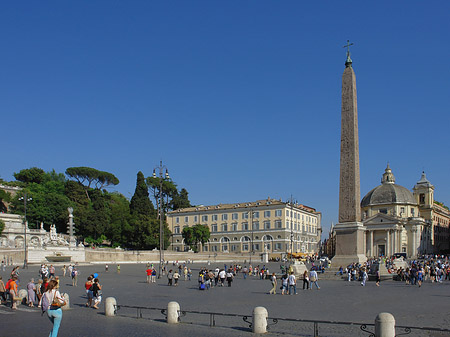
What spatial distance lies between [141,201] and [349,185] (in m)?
44.2

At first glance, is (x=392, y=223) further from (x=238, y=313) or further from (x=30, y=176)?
(x=238, y=313)

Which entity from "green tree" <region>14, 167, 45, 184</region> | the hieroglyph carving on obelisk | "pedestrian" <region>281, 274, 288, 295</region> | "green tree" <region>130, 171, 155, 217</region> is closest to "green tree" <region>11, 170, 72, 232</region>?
"green tree" <region>130, 171, 155, 217</region>

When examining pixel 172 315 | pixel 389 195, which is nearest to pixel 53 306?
pixel 172 315

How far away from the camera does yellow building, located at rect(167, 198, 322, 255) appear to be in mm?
72000

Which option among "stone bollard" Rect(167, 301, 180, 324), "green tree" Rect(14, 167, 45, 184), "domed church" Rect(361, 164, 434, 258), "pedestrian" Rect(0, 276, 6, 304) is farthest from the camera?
"green tree" Rect(14, 167, 45, 184)

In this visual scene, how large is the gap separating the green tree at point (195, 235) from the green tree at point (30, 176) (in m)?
25.5

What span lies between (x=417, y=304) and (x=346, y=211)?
11640mm

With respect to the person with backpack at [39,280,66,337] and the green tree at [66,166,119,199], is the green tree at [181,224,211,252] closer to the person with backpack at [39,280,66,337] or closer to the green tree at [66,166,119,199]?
the green tree at [66,166,119,199]

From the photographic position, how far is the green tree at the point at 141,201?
65875 mm

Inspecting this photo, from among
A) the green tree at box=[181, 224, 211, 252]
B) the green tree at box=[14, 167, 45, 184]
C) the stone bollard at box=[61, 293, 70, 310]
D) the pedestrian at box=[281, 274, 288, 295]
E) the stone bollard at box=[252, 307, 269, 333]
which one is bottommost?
the green tree at box=[181, 224, 211, 252]

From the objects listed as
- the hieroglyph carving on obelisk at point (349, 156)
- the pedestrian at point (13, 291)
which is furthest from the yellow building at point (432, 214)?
the pedestrian at point (13, 291)

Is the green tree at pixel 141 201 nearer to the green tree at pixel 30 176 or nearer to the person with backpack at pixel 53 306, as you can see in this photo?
the green tree at pixel 30 176

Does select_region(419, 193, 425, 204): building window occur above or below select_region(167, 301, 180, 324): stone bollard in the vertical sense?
above

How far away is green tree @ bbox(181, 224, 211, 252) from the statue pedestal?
4901cm
